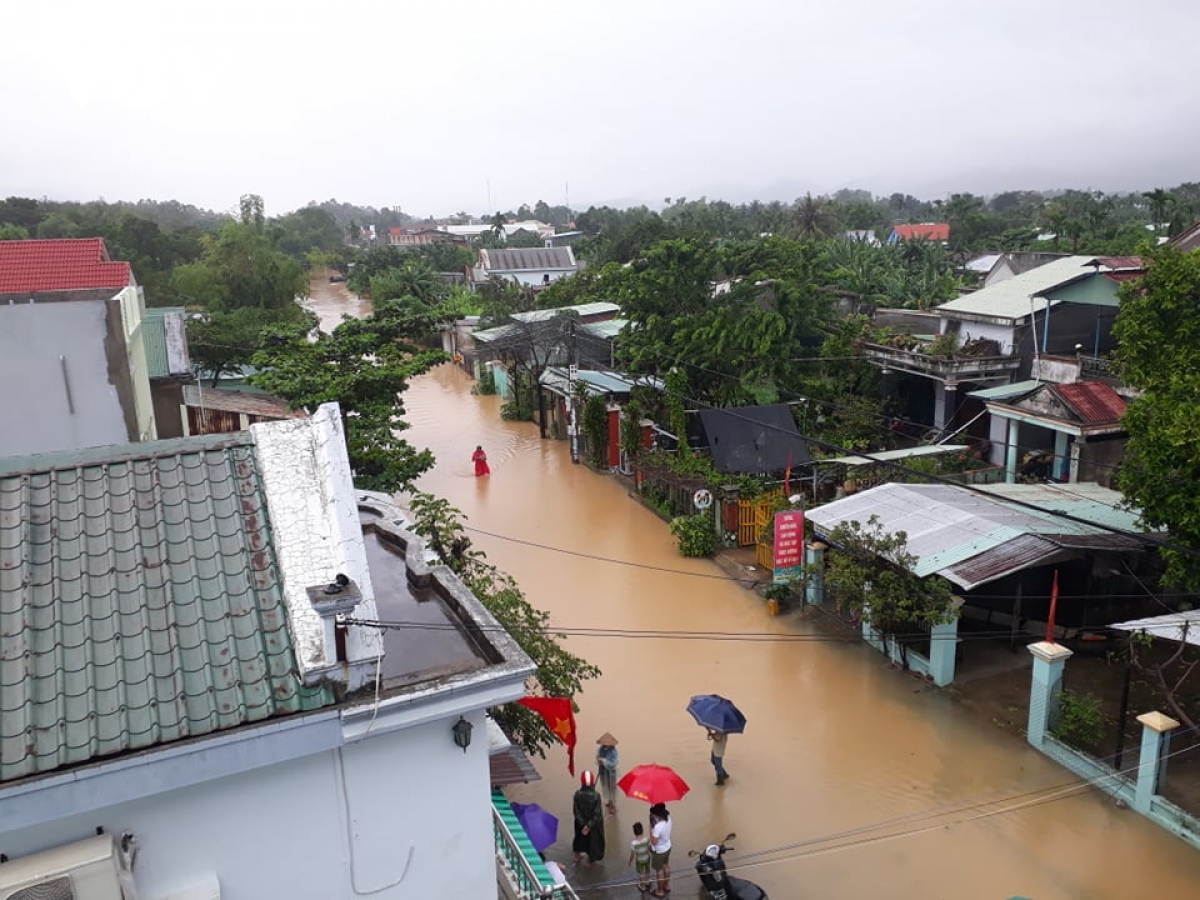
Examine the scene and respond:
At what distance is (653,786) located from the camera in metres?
8.80

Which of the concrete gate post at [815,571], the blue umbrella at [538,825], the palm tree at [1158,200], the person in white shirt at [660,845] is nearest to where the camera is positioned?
the blue umbrella at [538,825]

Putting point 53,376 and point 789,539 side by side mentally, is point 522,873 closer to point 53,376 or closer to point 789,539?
point 789,539

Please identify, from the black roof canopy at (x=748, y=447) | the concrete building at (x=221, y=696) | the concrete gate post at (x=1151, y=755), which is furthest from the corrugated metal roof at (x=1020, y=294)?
the concrete building at (x=221, y=696)

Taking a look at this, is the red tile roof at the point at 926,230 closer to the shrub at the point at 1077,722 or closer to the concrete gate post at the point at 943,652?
the concrete gate post at the point at 943,652

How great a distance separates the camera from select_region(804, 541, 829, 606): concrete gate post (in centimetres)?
1432

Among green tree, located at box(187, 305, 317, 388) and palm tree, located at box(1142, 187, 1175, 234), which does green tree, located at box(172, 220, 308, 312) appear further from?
palm tree, located at box(1142, 187, 1175, 234)

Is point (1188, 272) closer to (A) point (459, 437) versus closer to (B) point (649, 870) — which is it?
(B) point (649, 870)

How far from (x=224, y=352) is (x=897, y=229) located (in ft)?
235

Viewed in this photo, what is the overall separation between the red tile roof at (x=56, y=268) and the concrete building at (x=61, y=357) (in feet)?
0.05

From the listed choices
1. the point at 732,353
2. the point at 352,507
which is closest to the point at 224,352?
the point at 732,353

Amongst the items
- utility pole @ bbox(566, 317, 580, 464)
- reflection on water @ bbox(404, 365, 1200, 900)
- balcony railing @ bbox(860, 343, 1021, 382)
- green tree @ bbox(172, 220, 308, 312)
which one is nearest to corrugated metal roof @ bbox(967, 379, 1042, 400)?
balcony railing @ bbox(860, 343, 1021, 382)

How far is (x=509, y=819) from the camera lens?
7566mm

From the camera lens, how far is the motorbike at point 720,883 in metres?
8.13

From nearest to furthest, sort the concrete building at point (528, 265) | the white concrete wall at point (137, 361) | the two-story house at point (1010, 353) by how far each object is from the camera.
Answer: the white concrete wall at point (137, 361) < the two-story house at point (1010, 353) < the concrete building at point (528, 265)
